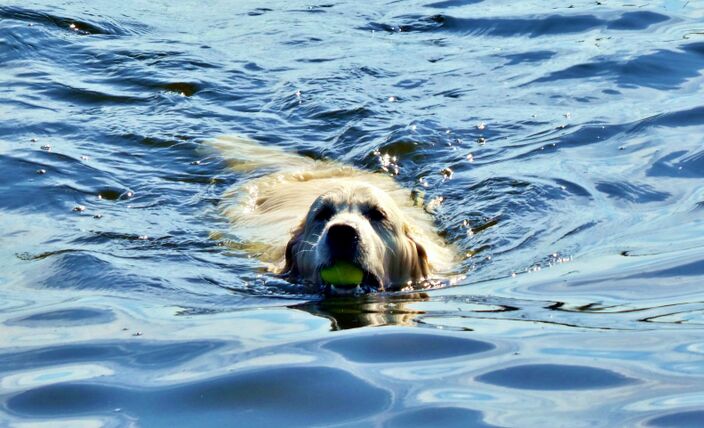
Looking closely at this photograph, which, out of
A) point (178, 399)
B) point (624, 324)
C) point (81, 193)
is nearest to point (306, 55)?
point (81, 193)

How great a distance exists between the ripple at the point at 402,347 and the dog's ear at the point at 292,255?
7.27ft

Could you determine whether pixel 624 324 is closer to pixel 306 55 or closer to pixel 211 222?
pixel 211 222

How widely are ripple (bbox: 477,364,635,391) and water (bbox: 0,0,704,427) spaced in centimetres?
1

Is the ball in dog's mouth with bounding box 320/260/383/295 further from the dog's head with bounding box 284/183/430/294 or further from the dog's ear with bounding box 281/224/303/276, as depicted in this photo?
the dog's ear with bounding box 281/224/303/276

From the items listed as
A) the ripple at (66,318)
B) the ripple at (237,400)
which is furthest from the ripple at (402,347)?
the ripple at (66,318)

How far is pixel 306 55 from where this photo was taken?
44.0ft

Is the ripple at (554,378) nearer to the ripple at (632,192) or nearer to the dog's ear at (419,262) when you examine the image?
the dog's ear at (419,262)

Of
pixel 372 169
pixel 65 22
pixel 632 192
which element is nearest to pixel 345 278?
pixel 632 192

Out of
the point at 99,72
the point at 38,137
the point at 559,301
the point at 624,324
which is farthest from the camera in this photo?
the point at 99,72

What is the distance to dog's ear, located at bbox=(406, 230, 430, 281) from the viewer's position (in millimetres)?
7973

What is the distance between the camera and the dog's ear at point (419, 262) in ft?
26.2

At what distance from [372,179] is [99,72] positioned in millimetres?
3942

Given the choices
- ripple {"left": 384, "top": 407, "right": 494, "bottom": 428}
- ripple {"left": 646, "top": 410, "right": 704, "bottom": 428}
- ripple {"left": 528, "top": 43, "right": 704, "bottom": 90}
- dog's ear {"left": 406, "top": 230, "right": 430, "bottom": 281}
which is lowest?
dog's ear {"left": 406, "top": 230, "right": 430, "bottom": 281}

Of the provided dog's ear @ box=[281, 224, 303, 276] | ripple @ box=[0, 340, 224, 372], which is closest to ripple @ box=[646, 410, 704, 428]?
ripple @ box=[0, 340, 224, 372]
